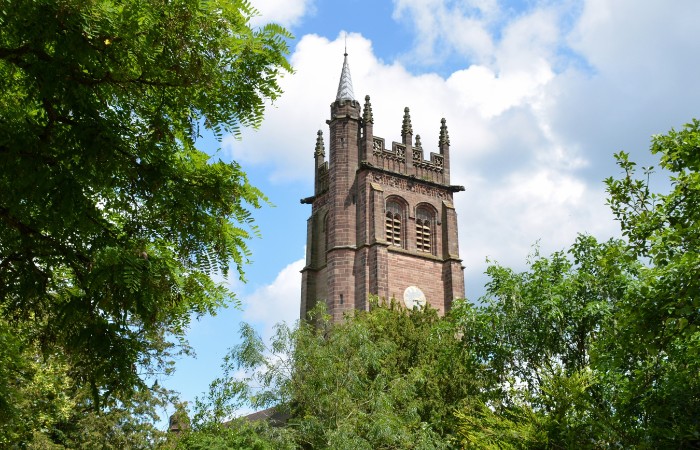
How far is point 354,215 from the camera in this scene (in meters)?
45.3

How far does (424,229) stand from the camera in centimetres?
4766

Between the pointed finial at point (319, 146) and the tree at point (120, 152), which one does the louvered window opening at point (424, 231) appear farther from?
the tree at point (120, 152)

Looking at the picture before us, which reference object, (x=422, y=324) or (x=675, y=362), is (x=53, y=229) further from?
(x=422, y=324)

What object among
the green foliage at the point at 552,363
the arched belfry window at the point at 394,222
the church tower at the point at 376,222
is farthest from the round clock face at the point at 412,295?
the green foliage at the point at 552,363

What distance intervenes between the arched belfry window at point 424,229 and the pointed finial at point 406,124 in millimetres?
5491

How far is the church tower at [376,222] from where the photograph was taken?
1705 inches

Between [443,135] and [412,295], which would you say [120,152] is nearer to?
[412,295]

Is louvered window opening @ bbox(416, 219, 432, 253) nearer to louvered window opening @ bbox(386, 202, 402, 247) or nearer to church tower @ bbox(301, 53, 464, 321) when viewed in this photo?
church tower @ bbox(301, 53, 464, 321)

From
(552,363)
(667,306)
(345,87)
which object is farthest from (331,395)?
(345,87)

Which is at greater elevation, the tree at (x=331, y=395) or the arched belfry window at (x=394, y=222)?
the arched belfry window at (x=394, y=222)

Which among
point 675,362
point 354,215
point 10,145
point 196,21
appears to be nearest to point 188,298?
point 10,145

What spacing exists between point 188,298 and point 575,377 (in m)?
9.11

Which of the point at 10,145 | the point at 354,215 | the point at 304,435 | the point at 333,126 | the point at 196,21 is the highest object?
the point at 333,126

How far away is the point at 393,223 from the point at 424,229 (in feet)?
7.58
